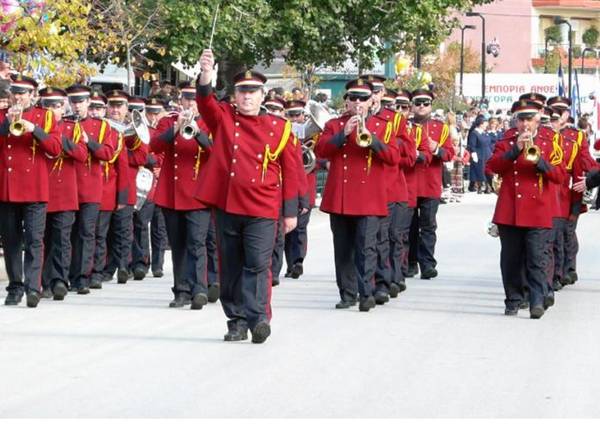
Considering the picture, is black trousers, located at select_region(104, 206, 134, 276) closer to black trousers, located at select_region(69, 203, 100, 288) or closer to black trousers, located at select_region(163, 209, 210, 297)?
black trousers, located at select_region(69, 203, 100, 288)

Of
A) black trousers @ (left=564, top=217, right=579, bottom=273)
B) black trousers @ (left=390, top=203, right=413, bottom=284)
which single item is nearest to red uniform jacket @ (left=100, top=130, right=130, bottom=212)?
black trousers @ (left=390, top=203, right=413, bottom=284)

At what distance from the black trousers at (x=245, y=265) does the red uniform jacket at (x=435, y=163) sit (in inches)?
239

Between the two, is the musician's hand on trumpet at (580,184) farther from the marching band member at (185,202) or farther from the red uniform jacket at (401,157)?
the marching band member at (185,202)

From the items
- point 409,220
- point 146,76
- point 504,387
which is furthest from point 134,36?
point 504,387

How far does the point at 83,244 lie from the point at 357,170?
290 cm

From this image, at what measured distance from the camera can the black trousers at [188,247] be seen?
1512 centimetres

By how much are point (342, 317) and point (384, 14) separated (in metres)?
22.2

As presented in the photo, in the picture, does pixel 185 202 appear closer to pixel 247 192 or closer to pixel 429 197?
pixel 247 192

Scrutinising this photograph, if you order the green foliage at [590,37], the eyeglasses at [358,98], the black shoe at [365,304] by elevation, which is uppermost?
the green foliage at [590,37]

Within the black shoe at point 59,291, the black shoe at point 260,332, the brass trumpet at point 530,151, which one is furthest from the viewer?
the black shoe at point 59,291

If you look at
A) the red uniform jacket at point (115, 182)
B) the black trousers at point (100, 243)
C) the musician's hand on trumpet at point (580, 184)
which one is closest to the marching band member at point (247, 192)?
the musician's hand on trumpet at point (580, 184)

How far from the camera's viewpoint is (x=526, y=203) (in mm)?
14547

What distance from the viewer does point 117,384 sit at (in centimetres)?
1024

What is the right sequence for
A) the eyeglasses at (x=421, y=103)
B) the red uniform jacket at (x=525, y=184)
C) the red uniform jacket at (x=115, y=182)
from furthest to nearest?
the eyeglasses at (x=421, y=103), the red uniform jacket at (x=115, y=182), the red uniform jacket at (x=525, y=184)
